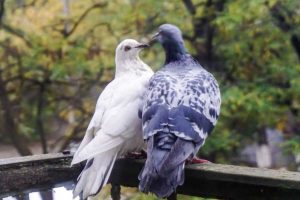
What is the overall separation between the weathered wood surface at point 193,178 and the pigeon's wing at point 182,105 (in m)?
0.16

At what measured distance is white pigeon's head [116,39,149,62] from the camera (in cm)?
269

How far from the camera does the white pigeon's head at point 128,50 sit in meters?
2.69

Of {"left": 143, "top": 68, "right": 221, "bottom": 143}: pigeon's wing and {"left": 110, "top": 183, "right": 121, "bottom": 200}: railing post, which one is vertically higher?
{"left": 143, "top": 68, "right": 221, "bottom": 143}: pigeon's wing

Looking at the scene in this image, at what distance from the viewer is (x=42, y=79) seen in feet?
17.9

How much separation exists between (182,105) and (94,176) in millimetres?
386

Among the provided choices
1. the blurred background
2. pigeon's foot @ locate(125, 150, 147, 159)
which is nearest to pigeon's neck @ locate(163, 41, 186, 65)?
pigeon's foot @ locate(125, 150, 147, 159)

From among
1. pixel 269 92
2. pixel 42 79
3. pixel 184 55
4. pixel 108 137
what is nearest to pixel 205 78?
pixel 184 55

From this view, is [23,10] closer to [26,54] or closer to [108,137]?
[26,54]

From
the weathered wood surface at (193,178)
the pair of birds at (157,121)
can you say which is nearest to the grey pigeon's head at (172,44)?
the pair of birds at (157,121)

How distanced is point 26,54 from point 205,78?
11.3 feet

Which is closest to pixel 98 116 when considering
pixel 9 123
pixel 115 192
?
pixel 115 192

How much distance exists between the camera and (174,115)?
76.5 inches

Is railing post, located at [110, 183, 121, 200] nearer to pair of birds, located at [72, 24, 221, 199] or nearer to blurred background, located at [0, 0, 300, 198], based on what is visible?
pair of birds, located at [72, 24, 221, 199]

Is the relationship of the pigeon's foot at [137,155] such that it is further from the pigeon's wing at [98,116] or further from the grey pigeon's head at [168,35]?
the grey pigeon's head at [168,35]
